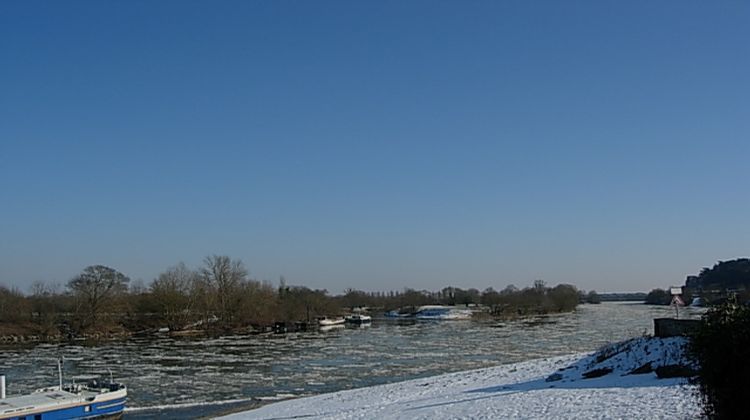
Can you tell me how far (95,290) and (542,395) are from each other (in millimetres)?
83310

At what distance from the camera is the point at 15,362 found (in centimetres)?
4619

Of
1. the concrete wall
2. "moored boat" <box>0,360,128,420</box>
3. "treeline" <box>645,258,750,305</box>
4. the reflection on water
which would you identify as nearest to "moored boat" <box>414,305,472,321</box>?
the reflection on water

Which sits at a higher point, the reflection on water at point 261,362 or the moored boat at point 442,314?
the reflection on water at point 261,362

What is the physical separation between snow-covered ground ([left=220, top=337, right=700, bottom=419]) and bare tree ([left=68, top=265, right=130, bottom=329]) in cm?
6793

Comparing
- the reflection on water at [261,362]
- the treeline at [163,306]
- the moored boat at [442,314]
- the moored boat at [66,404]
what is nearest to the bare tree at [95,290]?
the treeline at [163,306]

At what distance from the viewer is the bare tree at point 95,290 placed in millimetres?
83756

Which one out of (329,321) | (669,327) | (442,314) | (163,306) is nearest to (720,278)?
(442,314)

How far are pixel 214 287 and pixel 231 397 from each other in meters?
76.6

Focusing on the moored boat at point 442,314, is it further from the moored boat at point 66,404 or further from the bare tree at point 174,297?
the moored boat at point 66,404

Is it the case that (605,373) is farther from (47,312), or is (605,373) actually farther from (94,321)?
(47,312)

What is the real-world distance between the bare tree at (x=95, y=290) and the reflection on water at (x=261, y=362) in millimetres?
22127

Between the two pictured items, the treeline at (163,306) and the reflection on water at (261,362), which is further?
the treeline at (163,306)

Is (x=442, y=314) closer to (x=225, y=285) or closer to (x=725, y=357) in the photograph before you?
(x=225, y=285)

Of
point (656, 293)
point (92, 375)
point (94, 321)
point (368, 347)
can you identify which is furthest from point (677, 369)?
point (656, 293)
